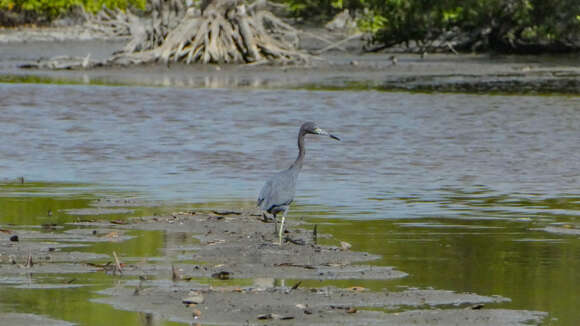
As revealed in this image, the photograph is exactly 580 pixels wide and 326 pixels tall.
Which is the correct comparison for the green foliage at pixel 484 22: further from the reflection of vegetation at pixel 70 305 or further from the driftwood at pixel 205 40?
the reflection of vegetation at pixel 70 305

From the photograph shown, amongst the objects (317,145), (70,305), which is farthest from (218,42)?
Answer: (70,305)

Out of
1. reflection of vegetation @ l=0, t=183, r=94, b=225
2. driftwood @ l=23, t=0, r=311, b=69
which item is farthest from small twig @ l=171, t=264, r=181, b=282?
driftwood @ l=23, t=0, r=311, b=69

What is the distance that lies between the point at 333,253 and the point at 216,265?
36.1 inches

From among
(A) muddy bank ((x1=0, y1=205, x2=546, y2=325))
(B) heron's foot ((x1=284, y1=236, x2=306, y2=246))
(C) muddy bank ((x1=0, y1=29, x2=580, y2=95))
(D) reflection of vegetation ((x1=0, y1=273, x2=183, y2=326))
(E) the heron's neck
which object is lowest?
(C) muddy bank ((x1=0, y1=29, x2=580, y2=95))

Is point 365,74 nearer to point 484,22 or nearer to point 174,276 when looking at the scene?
point 484,22

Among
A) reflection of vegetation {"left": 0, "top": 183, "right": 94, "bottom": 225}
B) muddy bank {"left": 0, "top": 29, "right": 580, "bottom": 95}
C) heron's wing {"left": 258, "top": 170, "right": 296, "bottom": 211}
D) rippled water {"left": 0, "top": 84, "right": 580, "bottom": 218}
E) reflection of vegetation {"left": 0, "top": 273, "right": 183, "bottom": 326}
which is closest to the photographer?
reflection of vegetation {"left": 0, "top": 273, "right": 183, "bottom": 326}

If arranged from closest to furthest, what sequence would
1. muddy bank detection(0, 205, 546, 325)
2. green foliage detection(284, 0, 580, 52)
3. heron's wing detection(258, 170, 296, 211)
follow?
muddy bank detection(0, 205, 546, 325) → heron's wing detection(258, 170, 296, 211) → green foliage detection(284, 0, 580, 52)

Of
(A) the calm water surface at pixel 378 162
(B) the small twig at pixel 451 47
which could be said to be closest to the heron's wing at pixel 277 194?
(A) the calm water surface at pixel 378 162

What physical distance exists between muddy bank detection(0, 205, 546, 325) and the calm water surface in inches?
13.9

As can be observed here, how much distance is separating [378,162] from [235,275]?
7.70 meters

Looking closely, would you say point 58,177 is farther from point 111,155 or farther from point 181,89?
point 181,89

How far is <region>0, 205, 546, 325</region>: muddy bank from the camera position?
24.1 ft

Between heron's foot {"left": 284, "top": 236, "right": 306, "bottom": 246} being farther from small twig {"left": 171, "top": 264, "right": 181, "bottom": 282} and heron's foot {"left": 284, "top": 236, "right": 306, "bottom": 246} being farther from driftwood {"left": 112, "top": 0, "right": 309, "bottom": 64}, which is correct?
driftwood {"left": 112, "top": 0, "right": 309, "bottom": 64}

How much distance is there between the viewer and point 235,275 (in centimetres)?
861
